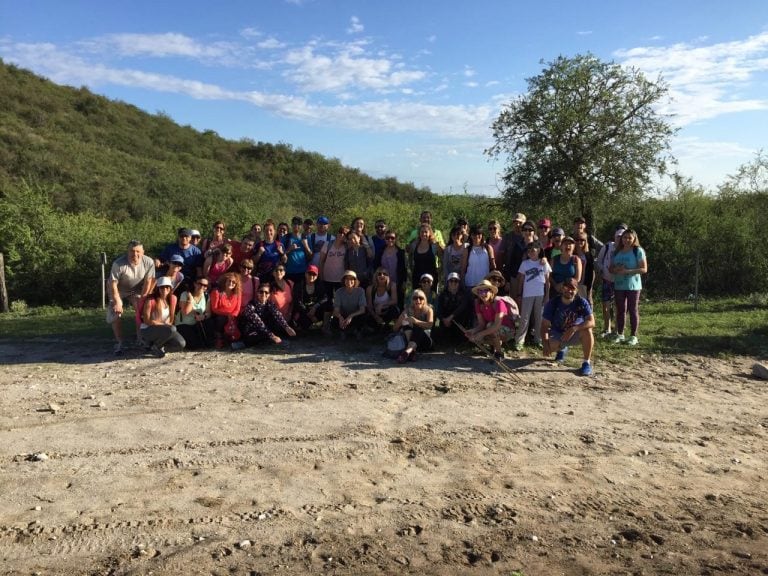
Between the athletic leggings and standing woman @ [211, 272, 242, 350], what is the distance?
5250 mm

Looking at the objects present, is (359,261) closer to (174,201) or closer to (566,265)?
(566,265)

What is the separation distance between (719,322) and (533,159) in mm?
5523

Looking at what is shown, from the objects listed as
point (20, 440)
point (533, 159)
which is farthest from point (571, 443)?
point (533, 159)

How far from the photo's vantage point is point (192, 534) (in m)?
3.43

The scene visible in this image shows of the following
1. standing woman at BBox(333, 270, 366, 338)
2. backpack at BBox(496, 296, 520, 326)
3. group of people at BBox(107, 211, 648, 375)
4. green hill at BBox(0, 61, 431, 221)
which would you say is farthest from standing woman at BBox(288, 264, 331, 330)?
green hill at BBox(0, 61, 431, 221)

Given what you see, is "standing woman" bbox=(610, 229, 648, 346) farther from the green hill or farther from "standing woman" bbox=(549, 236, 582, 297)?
the green hill

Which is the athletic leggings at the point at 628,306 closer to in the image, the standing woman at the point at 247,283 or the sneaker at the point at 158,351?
the standing woman at the point at 247,283

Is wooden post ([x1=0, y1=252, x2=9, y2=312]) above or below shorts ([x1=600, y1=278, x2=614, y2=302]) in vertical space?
below

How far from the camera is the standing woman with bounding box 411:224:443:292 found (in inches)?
335

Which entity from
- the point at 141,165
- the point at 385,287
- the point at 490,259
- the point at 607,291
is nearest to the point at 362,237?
the point at 385,287

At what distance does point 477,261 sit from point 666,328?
3676 millimetres

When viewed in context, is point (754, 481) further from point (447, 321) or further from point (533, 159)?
point (533, 159)

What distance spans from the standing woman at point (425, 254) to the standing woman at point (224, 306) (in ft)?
8.28

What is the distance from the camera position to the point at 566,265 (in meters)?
7.86
